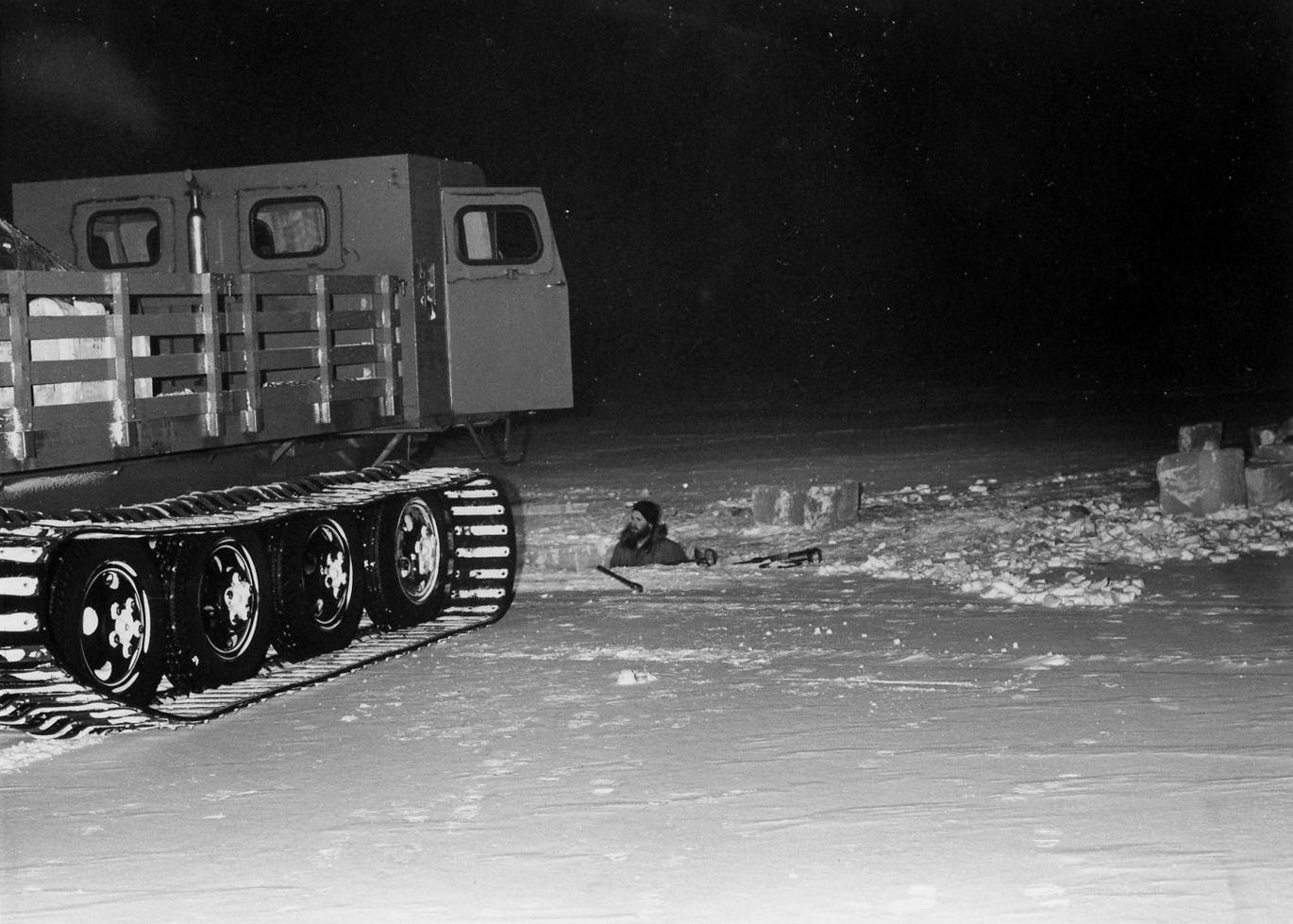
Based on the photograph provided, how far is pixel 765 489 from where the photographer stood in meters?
15.6

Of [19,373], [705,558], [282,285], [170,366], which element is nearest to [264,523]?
[170,366]

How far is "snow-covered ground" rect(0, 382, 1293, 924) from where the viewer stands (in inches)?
215

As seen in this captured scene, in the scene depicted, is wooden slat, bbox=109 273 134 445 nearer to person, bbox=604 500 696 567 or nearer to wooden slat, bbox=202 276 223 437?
wooden slat, bbox=202 276 223 437

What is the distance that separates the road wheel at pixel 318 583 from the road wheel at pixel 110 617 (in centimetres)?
119

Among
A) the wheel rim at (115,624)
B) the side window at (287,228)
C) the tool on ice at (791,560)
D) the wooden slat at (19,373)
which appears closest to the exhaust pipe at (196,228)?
the side window at (287,228)

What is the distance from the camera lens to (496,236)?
1211 centimetres

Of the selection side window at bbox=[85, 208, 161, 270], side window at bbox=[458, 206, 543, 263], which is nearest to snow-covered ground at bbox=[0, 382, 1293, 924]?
side window at bbox=[458, 206, 543, 263]

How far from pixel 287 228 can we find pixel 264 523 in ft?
10.3

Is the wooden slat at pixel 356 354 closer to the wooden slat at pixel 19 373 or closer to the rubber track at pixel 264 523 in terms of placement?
the rubber track at pixel 264 523

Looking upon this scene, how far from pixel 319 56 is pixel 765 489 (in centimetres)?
4939

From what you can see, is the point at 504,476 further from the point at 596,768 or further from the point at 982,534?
the point at 596,768

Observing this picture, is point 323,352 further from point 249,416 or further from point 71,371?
point 71,371

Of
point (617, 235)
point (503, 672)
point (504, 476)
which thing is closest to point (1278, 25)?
point (617, 235)

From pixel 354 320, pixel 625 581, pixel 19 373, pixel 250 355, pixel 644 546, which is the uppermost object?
pixel 354 320
